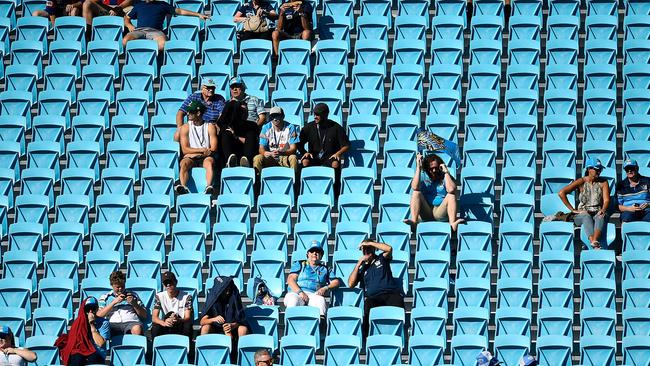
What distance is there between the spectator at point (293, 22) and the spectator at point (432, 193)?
9.51 ft

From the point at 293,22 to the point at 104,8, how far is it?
7.50ft

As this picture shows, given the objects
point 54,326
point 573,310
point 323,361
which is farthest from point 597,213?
point 54,326

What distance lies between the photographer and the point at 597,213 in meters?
14.6

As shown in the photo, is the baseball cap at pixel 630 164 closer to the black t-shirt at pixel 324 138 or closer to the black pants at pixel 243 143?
the black t-shirt at pixel 324 138

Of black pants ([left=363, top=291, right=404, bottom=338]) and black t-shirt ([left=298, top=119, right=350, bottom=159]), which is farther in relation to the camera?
black t-shirt ([left=298, top=119, right=350, bottom=159])

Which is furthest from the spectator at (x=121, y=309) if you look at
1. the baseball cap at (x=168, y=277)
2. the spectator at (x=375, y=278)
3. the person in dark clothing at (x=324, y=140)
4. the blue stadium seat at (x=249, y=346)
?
the person in dark clothing at (x=324, y=140)

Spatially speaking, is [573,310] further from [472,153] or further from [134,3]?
[134,3]

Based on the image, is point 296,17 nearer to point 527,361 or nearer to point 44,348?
point 44,348

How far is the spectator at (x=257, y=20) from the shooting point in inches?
669

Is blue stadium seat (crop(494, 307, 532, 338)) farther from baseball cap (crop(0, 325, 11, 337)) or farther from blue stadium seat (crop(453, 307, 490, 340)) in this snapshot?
baseball cap (crop(0, 325, 11, 337))

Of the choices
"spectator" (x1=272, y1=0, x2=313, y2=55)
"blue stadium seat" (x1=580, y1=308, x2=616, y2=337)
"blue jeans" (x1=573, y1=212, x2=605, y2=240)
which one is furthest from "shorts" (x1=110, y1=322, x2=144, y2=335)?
"spectator" (x1=272, y1=0, x2=313, y2=55)

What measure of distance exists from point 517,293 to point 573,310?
522 millimetres

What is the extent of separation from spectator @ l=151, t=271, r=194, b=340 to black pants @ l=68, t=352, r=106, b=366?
54 centimetres

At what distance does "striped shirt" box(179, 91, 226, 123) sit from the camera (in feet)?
51.3
